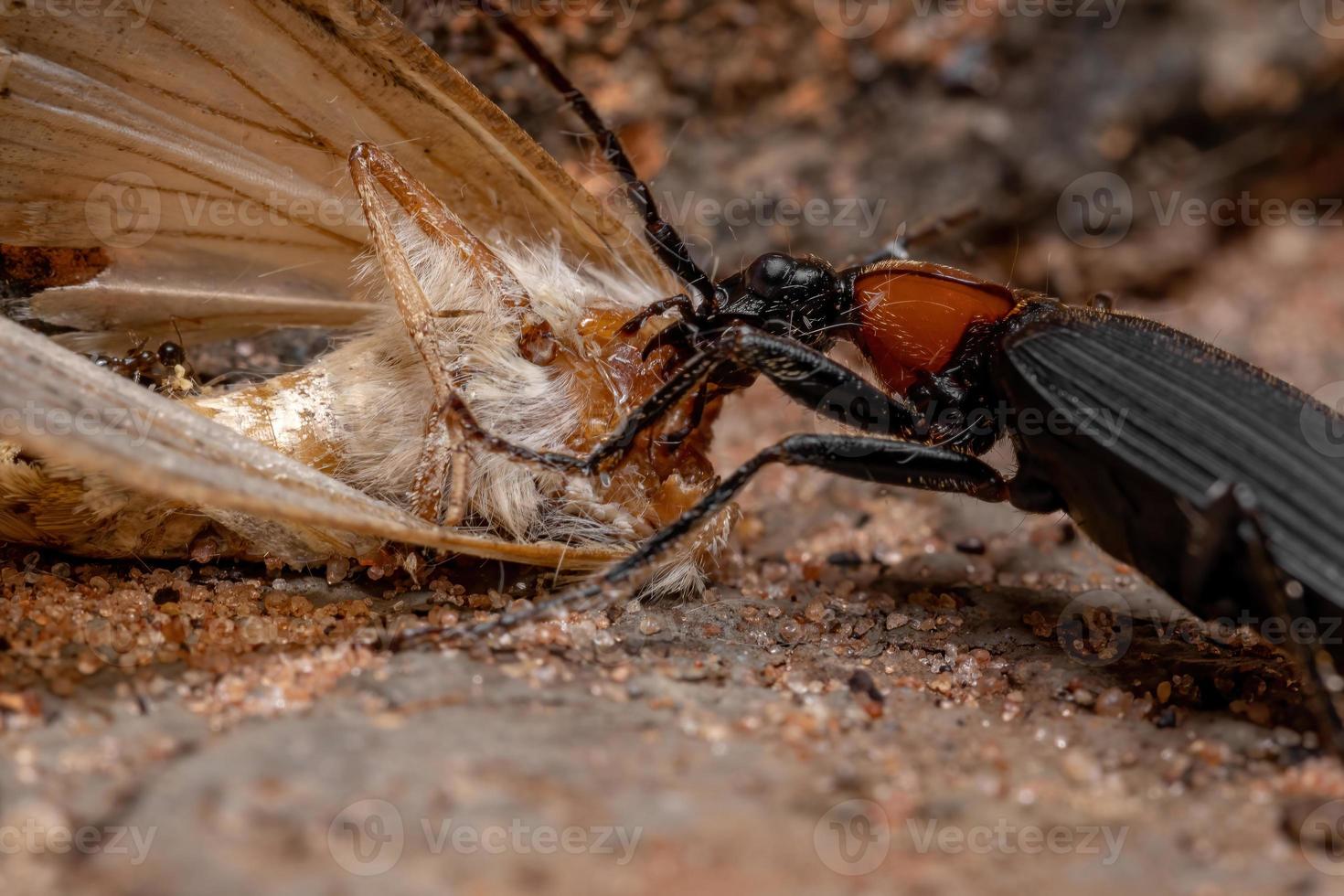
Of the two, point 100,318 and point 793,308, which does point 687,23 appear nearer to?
point 793,308

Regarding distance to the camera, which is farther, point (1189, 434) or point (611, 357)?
point (611, 357)

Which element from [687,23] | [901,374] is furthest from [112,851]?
[687,23]

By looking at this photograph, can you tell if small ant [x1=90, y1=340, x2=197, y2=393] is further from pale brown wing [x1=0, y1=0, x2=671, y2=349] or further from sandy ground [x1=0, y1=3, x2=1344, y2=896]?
sandy ground [x1=0, y1=3, x2=1344, y2=896]

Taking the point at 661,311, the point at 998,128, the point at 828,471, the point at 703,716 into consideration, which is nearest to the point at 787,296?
the point at 661,311

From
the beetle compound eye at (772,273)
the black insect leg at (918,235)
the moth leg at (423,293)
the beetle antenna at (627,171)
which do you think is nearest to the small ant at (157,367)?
the moth leg at (423,293)

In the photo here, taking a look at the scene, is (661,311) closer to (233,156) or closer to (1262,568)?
(233,156)
